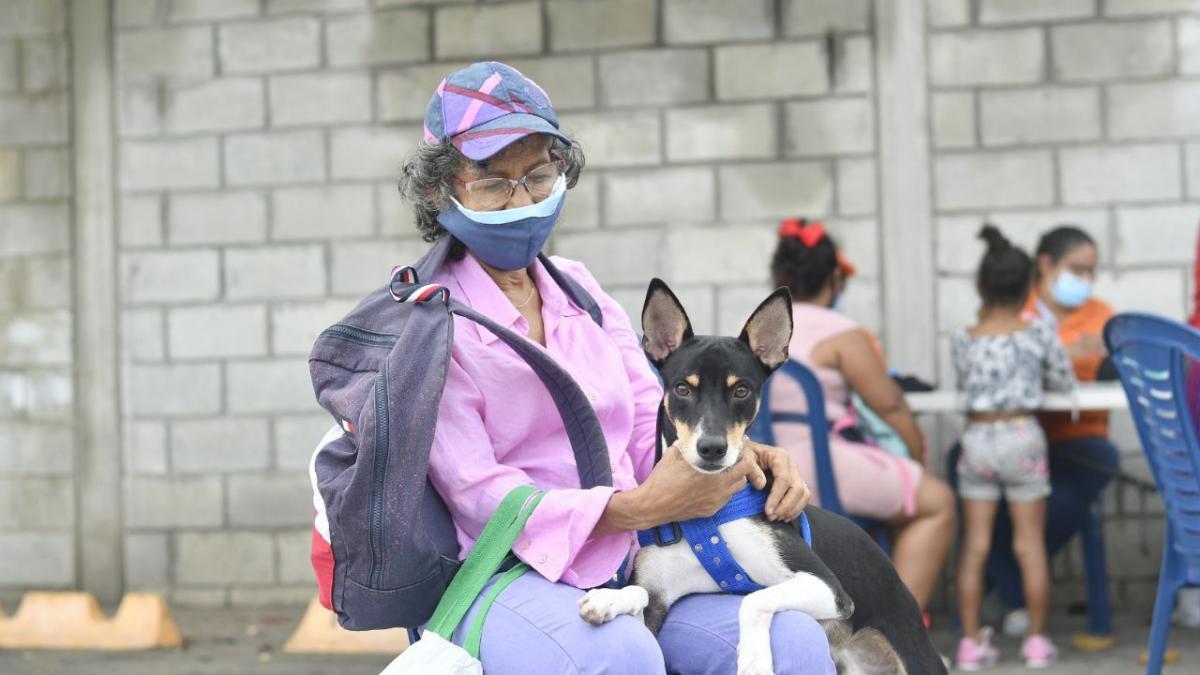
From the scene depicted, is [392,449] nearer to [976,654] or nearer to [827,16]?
[976,654]

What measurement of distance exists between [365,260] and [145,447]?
1446mm

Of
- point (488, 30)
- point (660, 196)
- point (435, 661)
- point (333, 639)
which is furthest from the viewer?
point (488, 30)

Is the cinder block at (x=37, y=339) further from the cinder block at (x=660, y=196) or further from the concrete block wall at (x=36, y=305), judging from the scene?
the cinder block at (x=660, y=196)

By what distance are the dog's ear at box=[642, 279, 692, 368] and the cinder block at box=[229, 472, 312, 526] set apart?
4.50 meters

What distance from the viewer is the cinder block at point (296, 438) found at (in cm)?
730

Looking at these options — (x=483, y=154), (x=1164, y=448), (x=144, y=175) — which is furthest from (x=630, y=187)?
(x=483, y=154)

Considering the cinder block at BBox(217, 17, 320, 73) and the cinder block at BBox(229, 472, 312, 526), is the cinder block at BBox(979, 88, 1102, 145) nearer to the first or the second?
the cinder block at BBox(217, 17, 320, 73)

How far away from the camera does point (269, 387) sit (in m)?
7.34

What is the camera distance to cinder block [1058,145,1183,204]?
6664mm

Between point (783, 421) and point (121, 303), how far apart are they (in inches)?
141

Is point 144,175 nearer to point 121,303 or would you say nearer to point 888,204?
point 121,303

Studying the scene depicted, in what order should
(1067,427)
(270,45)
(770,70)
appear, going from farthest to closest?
(270,45) → (770,70) → (1067,427)

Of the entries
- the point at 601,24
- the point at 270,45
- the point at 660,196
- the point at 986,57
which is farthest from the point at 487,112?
the point at 270,45

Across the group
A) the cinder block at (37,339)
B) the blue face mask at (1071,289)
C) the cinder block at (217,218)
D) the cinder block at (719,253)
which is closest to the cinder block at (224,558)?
the cinder block at (37,339)
